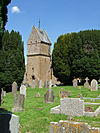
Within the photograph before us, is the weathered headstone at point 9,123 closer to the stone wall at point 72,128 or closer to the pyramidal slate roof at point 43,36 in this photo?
the stone wall at point 72,128

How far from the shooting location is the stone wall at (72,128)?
15.6 feet

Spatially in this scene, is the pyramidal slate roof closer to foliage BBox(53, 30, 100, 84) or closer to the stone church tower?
the stone church tower

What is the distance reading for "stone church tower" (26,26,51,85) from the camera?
43438 millimetres

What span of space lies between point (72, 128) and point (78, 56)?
27997mm

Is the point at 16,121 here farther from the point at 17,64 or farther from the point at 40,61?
the point at 40,61

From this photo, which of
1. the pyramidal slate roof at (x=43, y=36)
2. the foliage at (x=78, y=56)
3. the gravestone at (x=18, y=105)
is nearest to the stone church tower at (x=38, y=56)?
the pyramidal slate roof at (x=43, y=36)

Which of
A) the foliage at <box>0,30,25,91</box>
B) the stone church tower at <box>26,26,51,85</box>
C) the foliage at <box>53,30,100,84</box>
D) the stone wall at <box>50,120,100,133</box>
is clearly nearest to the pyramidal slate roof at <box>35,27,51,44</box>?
the stone church tower at <box>26,26,51,85</box>

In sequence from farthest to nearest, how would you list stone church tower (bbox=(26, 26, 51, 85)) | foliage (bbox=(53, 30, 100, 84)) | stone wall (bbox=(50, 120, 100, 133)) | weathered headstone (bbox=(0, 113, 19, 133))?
stone church tower (bbox=(26, 26, 51, 85)) < foliage (bbox=(53, 30, 100, 84)) < weathered headstone (bbox=(0, 113, 19, 133)) < stone wall (bbox=(50, 120, 100, 133))

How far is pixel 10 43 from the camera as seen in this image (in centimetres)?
2645

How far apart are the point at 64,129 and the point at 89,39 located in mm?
30073

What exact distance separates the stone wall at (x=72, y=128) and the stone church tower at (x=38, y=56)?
37.6m

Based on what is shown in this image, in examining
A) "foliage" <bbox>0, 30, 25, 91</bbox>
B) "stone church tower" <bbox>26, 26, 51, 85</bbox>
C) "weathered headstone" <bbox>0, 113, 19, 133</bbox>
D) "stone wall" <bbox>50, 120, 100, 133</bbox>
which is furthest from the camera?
"stone church tower" <bbox>26, 26, 51, 85</bbox>

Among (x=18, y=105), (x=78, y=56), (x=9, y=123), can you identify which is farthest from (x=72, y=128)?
(x=78, y=56)

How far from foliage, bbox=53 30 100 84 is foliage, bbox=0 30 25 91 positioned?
9.90 m
